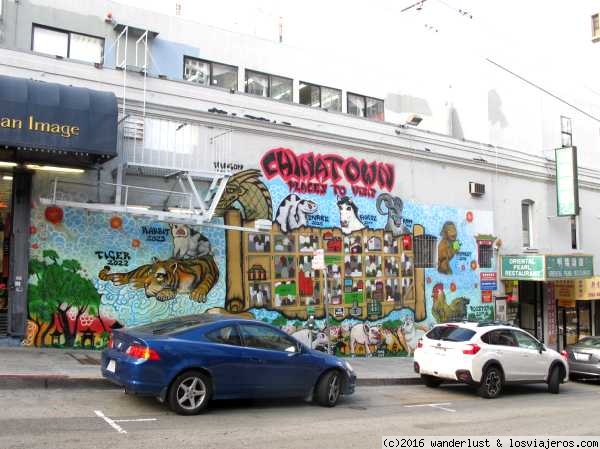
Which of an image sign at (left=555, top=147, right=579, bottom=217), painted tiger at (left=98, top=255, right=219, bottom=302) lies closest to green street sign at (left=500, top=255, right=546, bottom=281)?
an image sign at (left=555, top=147, right=579, bottom=217)

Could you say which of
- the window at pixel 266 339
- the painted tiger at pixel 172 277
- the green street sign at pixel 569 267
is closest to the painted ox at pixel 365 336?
the painted tiger at pixel 172 277

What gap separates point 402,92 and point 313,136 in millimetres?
8890

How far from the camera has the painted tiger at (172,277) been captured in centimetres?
1369

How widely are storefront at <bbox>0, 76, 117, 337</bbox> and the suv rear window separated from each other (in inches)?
301

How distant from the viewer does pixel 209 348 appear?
8906 mm

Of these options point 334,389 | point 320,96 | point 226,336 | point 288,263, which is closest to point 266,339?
point 226,336

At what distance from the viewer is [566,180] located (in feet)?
75.6

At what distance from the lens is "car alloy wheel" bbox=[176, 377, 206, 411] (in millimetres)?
8562

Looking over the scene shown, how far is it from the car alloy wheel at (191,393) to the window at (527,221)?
684 inches

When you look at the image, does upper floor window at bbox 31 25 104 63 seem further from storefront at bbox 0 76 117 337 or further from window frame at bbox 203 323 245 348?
window frame at bbox 203 323 245 348

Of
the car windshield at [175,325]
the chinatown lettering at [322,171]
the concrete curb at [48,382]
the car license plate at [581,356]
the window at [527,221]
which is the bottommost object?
the car license plate at [581,356]

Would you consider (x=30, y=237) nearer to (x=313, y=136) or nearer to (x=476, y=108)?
(x=313, y=136)

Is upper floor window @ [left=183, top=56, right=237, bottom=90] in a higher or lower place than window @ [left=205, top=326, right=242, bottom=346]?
higher

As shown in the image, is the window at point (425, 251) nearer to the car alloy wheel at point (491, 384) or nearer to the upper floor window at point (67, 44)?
the car alloy wheel at point (491, 384)
